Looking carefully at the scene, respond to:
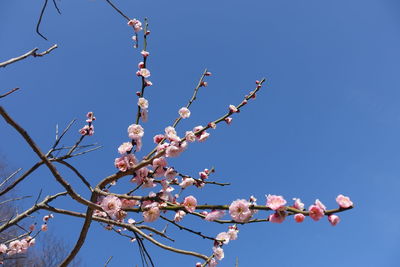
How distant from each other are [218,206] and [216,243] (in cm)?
70

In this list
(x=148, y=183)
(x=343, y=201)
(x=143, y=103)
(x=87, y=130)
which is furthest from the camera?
(x=87, y=130)

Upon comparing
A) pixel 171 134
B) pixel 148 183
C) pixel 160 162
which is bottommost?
pixel 148 183

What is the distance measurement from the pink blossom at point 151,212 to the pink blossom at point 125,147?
0.42 metres

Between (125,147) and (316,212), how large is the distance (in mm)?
1286

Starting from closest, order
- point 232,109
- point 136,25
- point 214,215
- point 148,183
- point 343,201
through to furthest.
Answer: point 343,201 → point 214,215 → point 148,183 → point 232,109 → point 136,25

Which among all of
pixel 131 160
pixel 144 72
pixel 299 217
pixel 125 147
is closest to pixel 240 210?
pixel 299 217

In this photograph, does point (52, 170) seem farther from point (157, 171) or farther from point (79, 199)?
point (157, 171)

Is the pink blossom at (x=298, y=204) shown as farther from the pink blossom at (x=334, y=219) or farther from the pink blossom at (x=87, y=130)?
the pink blossom at (x=87, y=130)

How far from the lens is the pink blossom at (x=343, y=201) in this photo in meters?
1.35

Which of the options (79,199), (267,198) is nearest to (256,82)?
(267,198)

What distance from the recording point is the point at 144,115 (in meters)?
2.33

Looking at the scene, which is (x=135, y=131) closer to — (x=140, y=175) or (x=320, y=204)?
(x=140, y=175)

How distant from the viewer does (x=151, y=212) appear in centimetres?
188

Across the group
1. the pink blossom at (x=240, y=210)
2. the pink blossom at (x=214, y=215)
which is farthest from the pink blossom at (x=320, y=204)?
the pink blossom at (x=214, y=215)
